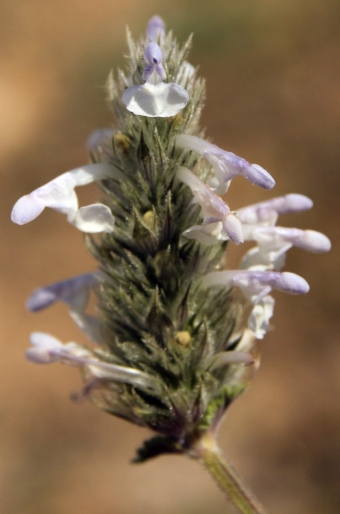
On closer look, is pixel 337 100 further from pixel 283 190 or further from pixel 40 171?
pixel 40 171

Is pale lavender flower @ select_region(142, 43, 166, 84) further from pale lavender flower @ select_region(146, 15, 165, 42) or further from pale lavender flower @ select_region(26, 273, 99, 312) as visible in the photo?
pale lavender flower @ select_region(26, 273, 99, 312)

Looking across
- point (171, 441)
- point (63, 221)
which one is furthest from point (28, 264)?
point (171, 441)

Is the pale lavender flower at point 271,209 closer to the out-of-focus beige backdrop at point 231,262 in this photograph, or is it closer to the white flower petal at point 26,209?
the white flower petal at point 26,209

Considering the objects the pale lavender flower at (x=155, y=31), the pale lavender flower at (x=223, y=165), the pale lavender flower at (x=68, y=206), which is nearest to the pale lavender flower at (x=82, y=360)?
the pale lavender flower at (x=68, y=206)

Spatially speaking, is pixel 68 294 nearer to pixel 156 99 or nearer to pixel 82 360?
pixel 82 360

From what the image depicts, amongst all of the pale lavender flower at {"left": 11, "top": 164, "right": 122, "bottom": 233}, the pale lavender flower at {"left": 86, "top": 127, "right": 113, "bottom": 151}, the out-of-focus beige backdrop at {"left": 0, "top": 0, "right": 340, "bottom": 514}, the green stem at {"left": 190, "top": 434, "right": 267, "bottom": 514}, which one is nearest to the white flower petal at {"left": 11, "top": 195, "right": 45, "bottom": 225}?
the pale lavender flower at {"left": 11, "top": 164, "right": 122, "bottom": 233}

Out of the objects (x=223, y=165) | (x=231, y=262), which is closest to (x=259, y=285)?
(x=223, y=165)
